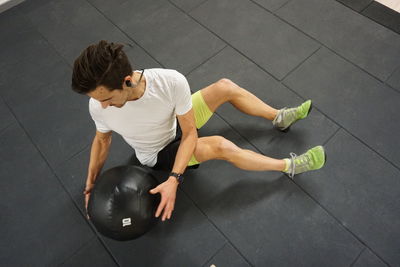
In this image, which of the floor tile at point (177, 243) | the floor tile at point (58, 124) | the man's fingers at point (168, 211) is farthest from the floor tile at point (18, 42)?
the man's fingers at point (168, 211)

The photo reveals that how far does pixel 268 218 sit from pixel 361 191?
2.09ft

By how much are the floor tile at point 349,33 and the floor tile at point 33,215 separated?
93.9 inches

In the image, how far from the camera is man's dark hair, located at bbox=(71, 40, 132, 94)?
45.4 inches

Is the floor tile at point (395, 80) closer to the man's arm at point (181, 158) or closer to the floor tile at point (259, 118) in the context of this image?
the floor tile at point (259, 118)

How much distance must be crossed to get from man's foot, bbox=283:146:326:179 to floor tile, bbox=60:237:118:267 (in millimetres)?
1277

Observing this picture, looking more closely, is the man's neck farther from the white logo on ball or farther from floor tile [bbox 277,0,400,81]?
Result: floor tile [bbox 277,0,400,81]

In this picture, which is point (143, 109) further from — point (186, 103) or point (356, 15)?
point (356, 15)

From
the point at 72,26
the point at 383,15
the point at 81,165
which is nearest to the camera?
the point at 81,165

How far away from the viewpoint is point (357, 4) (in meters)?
2.73

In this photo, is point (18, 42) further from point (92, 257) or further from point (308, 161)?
point (308, 161)

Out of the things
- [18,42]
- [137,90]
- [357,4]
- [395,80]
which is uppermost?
[137,90]

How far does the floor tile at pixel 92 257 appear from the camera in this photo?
1.90m

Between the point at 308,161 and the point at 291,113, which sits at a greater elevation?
the point at 291,113

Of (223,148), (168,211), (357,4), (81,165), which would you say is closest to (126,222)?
Result: (168,211)
